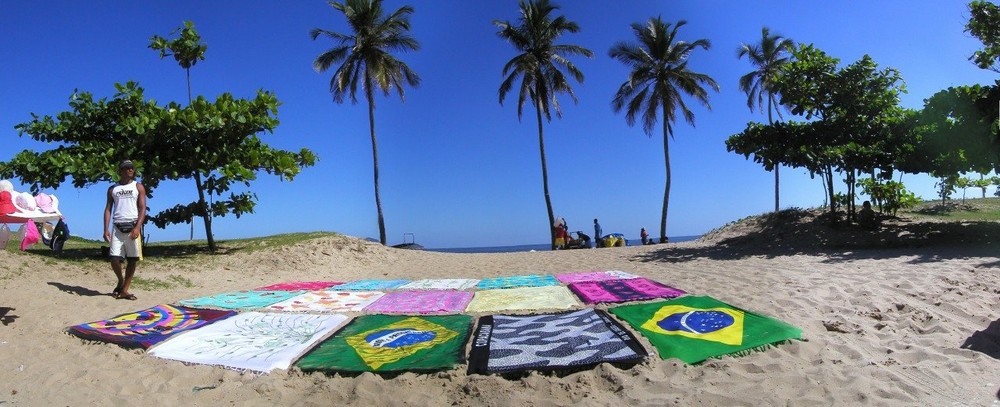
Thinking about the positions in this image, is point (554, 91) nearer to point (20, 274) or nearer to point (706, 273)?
point (706, 273)

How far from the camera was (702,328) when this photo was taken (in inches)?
180

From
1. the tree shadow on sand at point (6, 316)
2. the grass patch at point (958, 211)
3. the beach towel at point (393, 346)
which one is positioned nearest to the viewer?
the beach towel at point (393, 346)

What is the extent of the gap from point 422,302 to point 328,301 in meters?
1.33

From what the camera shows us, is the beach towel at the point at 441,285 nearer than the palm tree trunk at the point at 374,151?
Yes

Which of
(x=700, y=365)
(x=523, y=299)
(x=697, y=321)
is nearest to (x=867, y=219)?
(x=697, y=321)

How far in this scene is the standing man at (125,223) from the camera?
6.20m

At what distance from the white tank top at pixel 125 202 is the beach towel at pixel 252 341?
2.14m

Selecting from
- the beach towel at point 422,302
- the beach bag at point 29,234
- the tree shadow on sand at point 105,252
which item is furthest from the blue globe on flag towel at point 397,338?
the tree shadow on sand at point 105,252

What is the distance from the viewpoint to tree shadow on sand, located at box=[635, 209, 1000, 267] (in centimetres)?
943

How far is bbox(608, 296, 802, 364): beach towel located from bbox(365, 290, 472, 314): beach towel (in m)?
2.00

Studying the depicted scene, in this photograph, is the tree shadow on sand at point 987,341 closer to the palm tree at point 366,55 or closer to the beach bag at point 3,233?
the beach bag at point 3,233

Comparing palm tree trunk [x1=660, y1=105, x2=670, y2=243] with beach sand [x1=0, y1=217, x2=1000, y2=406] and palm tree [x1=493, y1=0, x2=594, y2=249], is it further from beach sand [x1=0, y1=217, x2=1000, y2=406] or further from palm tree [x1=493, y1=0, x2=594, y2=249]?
beach sand [x1=0, y1=217, x2=1000, y2=406]

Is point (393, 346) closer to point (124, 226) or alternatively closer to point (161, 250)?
point (124, 226)

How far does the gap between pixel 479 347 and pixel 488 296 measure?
8.47 ft
